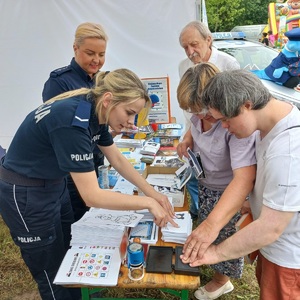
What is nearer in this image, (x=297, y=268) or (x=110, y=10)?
(x=297, y=268)

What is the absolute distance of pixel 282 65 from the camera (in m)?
5.54

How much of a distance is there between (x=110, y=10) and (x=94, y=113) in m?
2.75

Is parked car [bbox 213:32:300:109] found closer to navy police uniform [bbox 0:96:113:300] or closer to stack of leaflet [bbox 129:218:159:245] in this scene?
stack of leaflet [bbox 129:218:159:245]

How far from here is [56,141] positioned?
3.96 feet

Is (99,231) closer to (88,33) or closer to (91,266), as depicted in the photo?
(91,266)

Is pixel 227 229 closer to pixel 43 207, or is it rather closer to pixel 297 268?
pixel 297 268

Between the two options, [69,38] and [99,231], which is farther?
[69,38]

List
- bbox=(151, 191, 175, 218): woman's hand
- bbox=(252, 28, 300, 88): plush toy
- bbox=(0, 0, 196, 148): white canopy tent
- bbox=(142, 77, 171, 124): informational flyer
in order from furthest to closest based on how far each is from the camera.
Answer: bbox=(252, 28, 300, 88): plush toy, bbox=(0, 0, 196, 148): white canopy tent, bbox=(142, 77, 171, 124): informational flyer, bbox=(151, 191, 175, 218): woman's hand

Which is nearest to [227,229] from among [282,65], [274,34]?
[282,65]

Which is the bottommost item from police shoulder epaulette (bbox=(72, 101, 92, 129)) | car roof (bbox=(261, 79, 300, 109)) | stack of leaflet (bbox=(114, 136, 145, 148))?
car roof (bbox=(261, 79, 300, 109))

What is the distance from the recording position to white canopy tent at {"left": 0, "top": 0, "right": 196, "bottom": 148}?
11.6 feet

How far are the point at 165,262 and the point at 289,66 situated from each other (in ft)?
17.3

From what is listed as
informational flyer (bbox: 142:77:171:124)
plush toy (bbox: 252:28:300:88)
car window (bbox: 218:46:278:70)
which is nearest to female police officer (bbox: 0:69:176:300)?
informational flyer (bbox: 142:77:171:124)

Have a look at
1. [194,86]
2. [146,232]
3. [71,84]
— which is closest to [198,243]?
[146,232]
